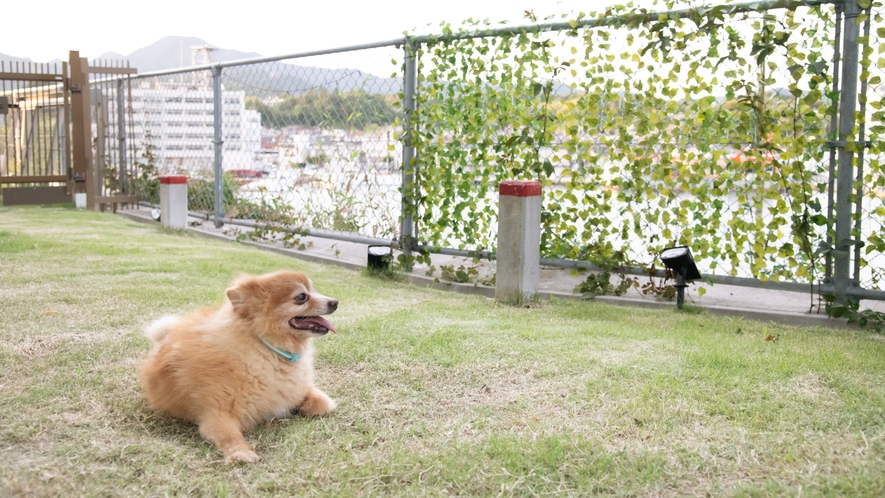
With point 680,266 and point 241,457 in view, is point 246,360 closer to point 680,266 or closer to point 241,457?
point 241,457

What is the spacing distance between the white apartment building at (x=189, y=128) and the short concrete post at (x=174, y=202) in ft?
2.11

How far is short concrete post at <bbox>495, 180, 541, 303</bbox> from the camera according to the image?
5.31 meters

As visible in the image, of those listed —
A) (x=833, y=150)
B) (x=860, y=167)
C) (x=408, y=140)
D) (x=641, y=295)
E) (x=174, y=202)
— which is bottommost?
(x=641, y=295)

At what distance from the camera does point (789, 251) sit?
5.12 metres

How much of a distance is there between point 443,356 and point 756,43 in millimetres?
2936

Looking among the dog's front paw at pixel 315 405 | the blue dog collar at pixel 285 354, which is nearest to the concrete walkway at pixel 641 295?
the dog's front paw at pixel 315 405

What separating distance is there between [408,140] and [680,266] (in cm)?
261

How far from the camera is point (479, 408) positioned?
314 cm

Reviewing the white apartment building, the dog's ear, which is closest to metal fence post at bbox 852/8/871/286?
the dog's ear

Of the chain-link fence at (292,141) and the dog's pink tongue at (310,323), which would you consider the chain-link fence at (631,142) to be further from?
the dog's pink tongue at (310,323)

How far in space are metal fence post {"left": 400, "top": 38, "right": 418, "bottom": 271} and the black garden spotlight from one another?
2.32 m

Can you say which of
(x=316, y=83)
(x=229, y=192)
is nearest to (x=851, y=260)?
(x=316, y=83)

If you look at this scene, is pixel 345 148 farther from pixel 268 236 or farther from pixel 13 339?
pixel 13 339

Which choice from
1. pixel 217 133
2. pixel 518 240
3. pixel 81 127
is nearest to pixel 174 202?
pixel 217 133
